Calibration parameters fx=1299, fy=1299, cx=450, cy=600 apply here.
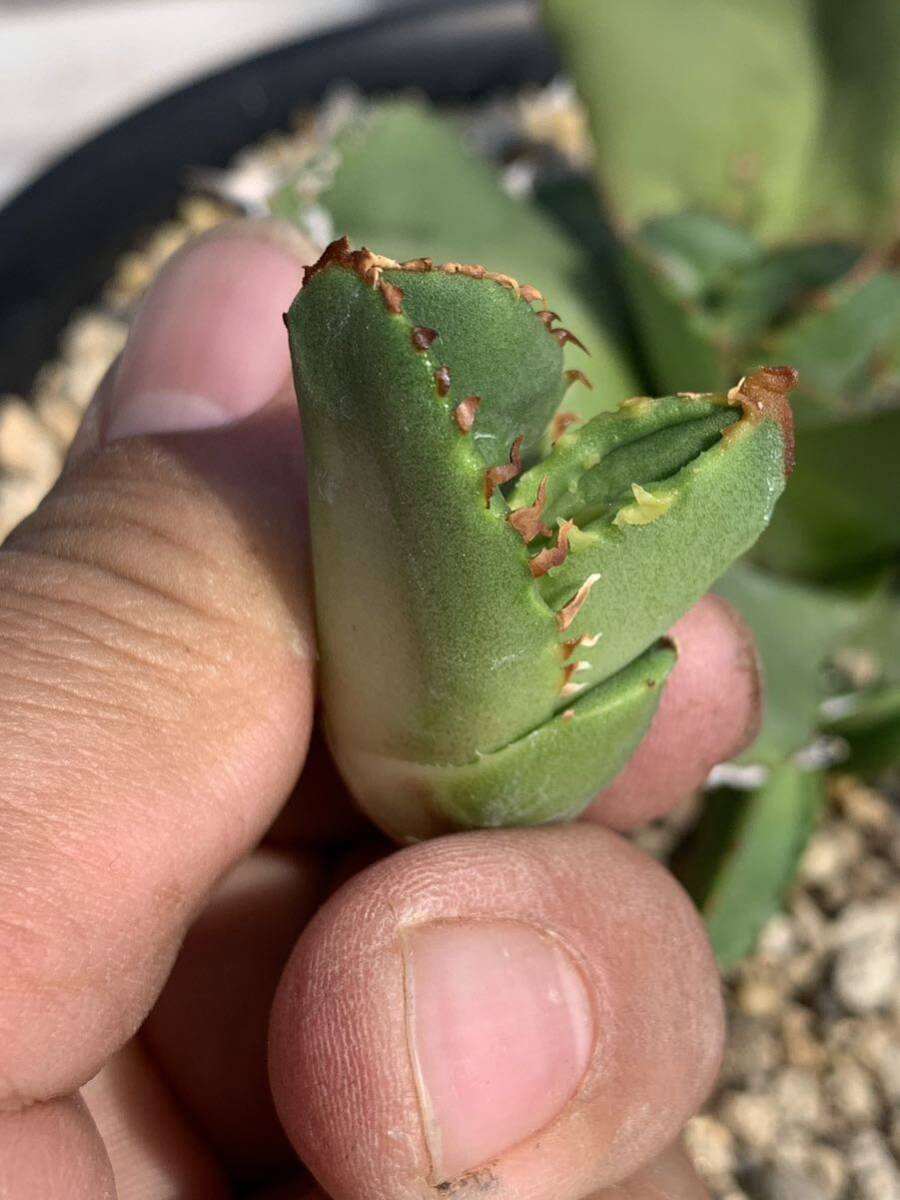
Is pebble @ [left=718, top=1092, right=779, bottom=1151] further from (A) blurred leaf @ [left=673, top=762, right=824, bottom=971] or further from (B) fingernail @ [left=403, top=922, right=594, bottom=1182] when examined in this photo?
(B) fingernail @ [left=403, top=922, right=594, bottom=1182]

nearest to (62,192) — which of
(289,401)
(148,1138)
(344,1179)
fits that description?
(289,401)

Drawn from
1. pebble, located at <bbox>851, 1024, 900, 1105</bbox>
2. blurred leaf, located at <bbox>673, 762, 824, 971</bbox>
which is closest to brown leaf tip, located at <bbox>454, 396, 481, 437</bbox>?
blurred leaf, located at <bbox>673, 762, 824, 971</bbox>

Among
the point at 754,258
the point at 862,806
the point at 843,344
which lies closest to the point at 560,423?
the point at 843,344

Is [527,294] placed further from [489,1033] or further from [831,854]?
[831,854]

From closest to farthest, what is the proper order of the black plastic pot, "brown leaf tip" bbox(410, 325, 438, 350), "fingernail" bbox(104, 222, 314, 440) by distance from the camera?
1. "brown leaf tip" bbox(410, 325, 438, 350)
2. "fingernail" bbox(104, 222, 314, 440)
3. the black plastic pot

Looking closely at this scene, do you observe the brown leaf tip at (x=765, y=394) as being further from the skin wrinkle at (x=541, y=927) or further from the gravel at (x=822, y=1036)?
the gravel at (x=822, y=1036)

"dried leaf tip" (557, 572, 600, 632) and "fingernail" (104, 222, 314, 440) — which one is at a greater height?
"fingernail" (104, 222, 314, 440)

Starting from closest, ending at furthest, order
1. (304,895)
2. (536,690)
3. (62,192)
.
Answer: (536,690), (304,895), (62,192)

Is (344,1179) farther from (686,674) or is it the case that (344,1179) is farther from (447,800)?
(686,674)
